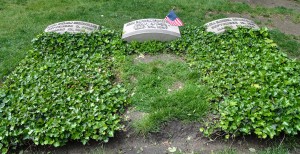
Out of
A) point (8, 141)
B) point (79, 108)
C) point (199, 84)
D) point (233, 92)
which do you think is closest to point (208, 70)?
point (199, 84)

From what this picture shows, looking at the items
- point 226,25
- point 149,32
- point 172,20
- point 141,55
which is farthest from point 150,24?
point 226,25

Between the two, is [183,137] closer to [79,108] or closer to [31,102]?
[79,108]

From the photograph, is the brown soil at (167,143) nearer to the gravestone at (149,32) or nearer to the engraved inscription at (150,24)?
the gravestone at (149,32)

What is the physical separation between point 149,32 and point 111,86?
170 centimetres

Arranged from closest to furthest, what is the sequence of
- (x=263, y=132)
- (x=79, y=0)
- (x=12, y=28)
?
(x=263, y=132), (x=12, y=28), (x=79, y=0)

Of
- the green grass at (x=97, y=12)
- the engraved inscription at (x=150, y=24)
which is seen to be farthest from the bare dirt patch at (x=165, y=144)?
the green grass at (x=97, y=12)

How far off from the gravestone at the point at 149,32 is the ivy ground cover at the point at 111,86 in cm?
15

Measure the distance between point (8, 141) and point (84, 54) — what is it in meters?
2.16

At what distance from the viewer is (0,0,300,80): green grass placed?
693cm

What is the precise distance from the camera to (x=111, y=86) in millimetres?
4512

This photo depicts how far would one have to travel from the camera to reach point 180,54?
18.3ft

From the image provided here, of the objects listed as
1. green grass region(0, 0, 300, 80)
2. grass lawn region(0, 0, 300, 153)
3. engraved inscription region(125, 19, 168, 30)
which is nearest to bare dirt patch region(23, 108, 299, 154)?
grass lawn region(0, 0, 300, 153)

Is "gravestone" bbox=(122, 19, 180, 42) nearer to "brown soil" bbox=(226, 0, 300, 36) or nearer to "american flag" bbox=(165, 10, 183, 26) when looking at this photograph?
"american flag" bbox=(165, 10, 183, 26)

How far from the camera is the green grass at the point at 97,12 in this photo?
6.93m
